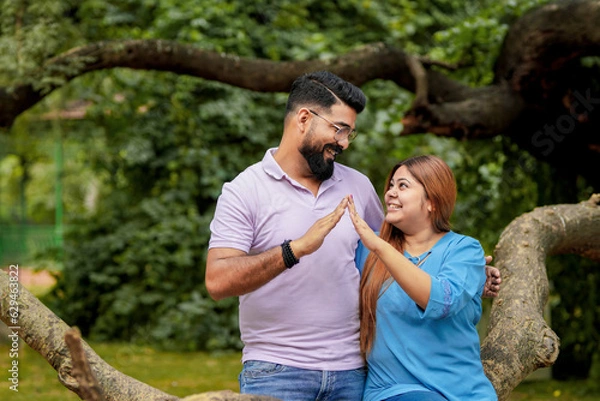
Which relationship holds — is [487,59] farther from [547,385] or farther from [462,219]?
[547,385]

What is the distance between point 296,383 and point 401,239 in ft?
2.10

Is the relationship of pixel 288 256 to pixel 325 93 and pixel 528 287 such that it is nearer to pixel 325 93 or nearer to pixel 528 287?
pixel 325 93

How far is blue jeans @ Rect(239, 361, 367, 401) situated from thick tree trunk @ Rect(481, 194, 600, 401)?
0.70 meters

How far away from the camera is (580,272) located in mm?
7617

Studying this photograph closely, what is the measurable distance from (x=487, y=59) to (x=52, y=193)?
→ 12.2 metres

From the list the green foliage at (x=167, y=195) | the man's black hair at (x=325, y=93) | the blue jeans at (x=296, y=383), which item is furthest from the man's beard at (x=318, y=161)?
the green foliage at (x=167, y=195)

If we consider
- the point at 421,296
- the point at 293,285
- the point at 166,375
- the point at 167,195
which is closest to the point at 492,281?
the point at 421,296

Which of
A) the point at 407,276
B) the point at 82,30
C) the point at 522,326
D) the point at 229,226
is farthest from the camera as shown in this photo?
the point at 82,30

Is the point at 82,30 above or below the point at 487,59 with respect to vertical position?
above

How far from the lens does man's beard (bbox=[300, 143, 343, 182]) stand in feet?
10.6

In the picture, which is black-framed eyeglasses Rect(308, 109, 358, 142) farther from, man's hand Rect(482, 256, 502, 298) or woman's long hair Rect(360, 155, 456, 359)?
man's hand Rect(482, 256, 502, 298)

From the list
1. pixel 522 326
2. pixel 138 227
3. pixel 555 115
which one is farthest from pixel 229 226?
pixel 138 227

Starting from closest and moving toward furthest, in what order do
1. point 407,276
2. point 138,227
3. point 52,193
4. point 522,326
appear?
point 407,276
point 522,326
point 138,227
point 52,193

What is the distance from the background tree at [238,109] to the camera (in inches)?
244
